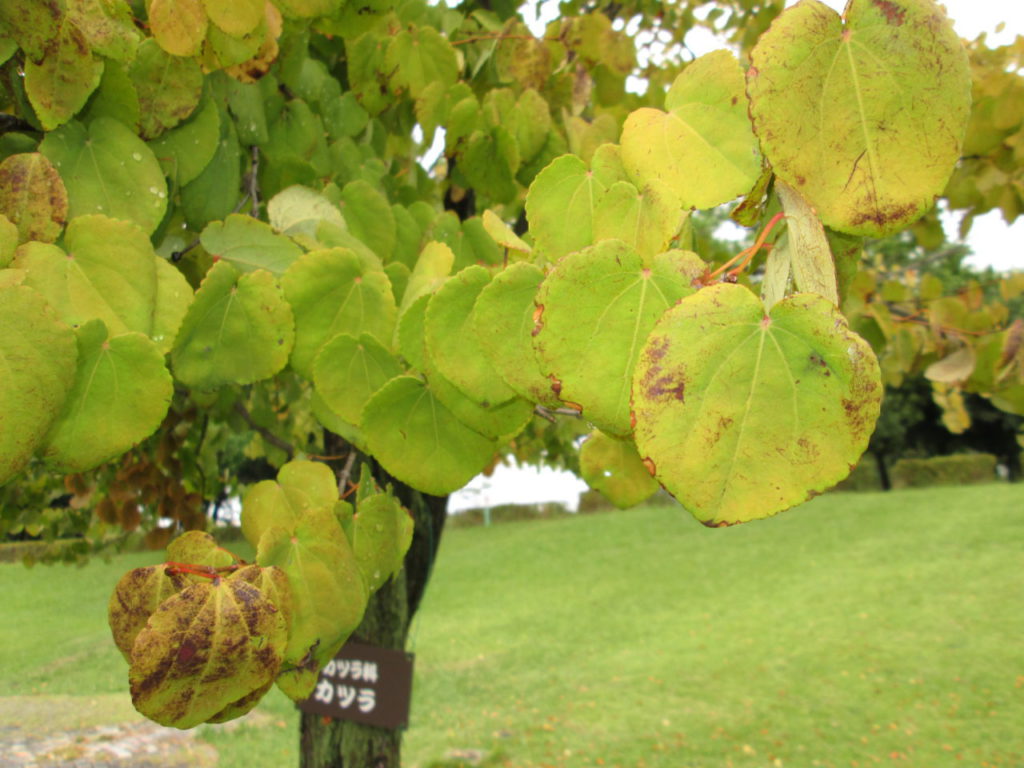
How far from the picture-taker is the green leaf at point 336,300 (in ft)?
2.44

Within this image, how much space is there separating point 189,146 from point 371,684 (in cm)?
133

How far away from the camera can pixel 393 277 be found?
2.86 ft

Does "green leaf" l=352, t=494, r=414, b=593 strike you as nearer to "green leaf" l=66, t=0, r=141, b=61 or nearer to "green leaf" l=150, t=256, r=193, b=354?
"green leaf" l=150, t=256, r=193, b=354

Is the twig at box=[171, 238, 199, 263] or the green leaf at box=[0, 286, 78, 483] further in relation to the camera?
the twig at box=[171, 238, 199, 263]

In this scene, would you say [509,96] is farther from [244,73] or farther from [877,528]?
[877,528]

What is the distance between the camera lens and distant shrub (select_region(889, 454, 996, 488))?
14.3m

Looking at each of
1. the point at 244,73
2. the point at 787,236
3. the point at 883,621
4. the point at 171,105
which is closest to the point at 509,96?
the point at 244,73

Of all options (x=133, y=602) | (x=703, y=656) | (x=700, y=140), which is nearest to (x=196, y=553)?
(x=133, y=602)

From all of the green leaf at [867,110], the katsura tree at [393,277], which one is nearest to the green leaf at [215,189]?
the katsura tree at [393,277]

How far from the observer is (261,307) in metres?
0.73

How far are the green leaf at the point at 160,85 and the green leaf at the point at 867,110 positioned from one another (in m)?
0.62

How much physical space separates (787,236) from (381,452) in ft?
1.35

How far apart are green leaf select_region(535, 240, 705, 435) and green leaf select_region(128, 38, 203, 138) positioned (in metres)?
0.55

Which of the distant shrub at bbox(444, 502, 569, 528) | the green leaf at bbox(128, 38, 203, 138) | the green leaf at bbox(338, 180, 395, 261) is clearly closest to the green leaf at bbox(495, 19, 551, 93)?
the green leaf at bbox(338, 180, 395, 261)
